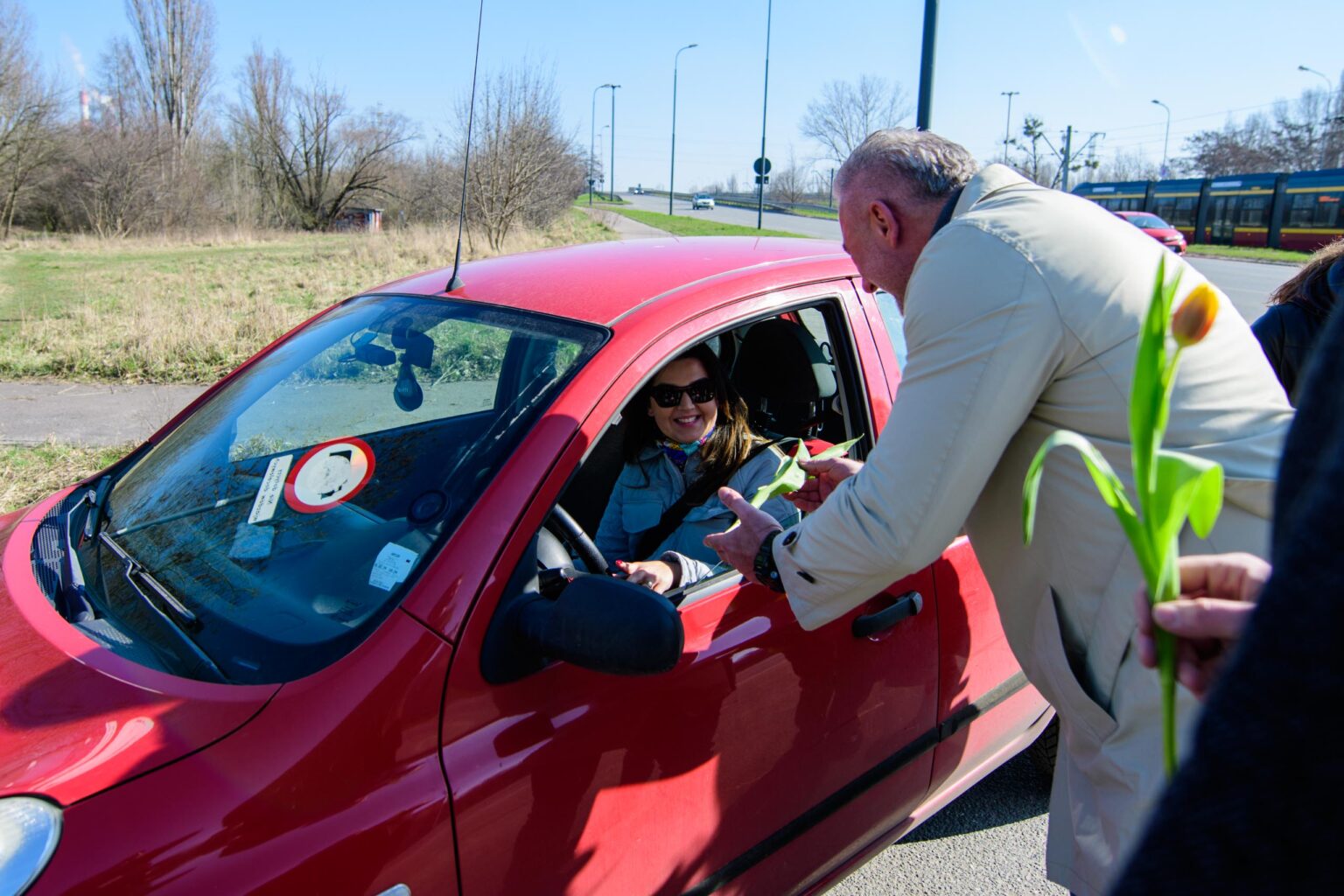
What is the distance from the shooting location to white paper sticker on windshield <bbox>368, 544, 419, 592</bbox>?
1.57 metres

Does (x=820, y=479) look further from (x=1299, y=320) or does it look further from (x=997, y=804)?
(x=1299, y=320)

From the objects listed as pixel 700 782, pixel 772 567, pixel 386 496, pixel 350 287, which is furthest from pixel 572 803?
pixel 350 287

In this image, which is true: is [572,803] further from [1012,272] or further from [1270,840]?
[1270,840]

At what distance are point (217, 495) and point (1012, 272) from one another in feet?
5.53

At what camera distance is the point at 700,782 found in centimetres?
175

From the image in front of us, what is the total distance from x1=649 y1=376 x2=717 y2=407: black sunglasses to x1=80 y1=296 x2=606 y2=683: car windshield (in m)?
0.52

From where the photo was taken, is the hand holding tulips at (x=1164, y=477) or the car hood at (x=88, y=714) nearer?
the hand holding tulips at (x=1164, y=477)

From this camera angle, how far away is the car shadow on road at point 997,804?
9.32 ft

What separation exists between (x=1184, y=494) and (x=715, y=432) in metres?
1.82

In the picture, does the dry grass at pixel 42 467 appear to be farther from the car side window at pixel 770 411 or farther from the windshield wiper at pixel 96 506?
the car side window at pixel 770 411

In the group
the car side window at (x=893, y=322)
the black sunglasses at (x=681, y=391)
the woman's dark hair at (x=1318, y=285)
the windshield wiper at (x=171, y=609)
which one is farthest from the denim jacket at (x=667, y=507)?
the woman's dark hair at (x=1318, y=285)

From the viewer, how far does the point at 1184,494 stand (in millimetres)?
771

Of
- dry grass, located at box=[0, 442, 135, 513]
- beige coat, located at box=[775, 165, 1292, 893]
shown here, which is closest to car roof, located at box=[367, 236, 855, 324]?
beige coat, located at box=[775, 165, 1292, 893]

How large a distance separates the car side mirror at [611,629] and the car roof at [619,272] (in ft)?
2.26
